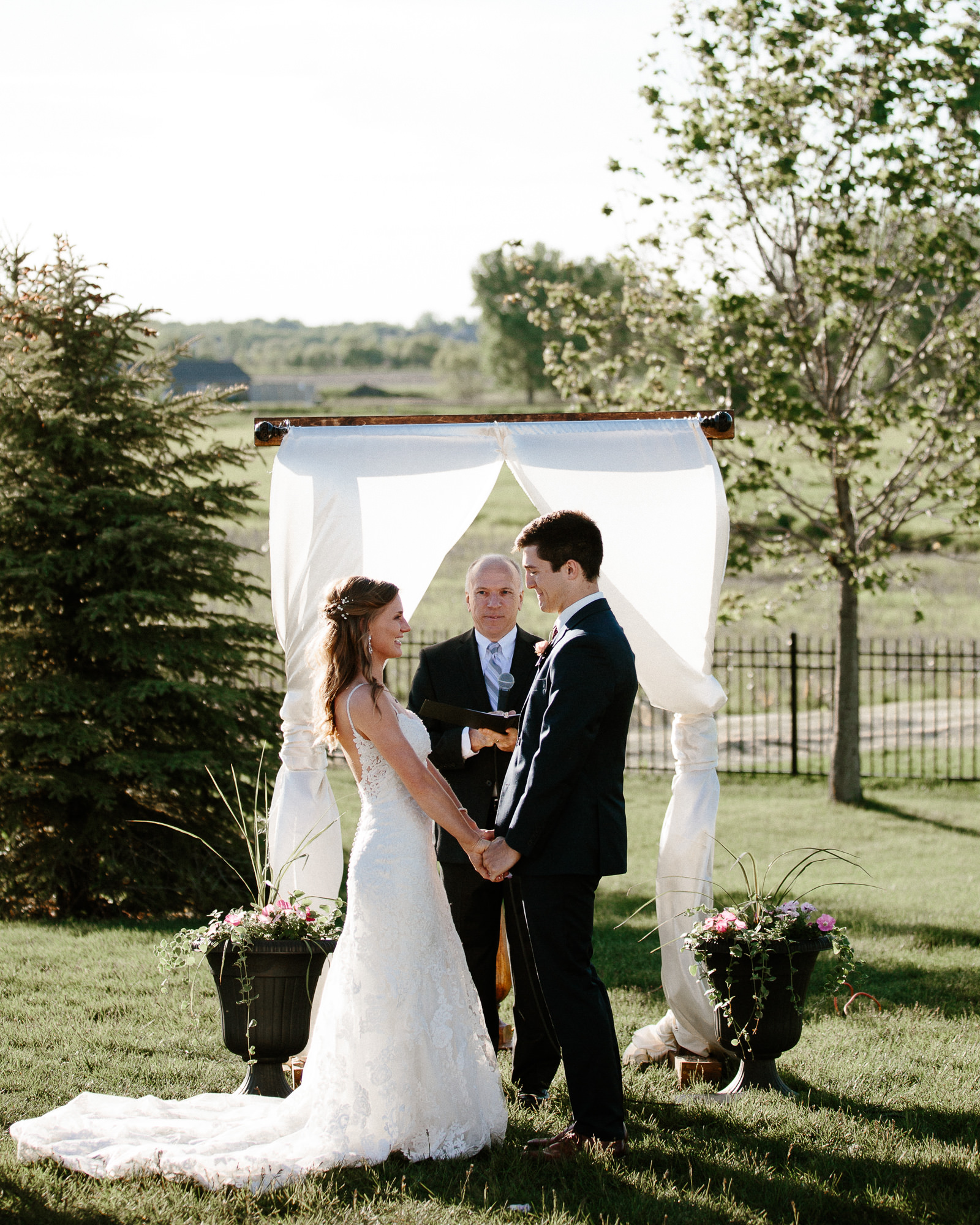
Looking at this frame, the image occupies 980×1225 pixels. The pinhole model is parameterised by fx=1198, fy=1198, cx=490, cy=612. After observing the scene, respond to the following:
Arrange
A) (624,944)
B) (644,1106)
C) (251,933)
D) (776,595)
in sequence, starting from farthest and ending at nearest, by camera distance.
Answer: (776,595) → (624,944) → (644,1106) → (251,933)

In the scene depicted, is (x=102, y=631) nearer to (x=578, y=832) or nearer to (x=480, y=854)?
(x=480, y=854)

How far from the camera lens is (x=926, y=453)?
1209 centimetres

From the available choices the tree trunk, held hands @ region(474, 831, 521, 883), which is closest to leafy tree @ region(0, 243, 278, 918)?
held hands @ region(474, 831, 521, 883)

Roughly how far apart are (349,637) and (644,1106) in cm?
222

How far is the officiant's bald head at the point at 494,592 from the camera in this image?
527 centimetres

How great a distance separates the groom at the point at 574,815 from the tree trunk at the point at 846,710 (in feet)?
27.5

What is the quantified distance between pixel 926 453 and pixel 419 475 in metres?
7.97

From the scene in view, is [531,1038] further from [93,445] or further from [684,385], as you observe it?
[684,385]

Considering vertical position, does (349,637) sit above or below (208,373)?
below

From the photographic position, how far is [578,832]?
4.10 meters

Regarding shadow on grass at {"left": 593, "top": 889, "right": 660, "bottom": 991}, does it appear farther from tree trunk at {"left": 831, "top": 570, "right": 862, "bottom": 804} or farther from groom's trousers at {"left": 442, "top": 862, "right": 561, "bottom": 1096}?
tree trunk at {"left": 831, "top": 570, "right": 862, "bottom": 804}

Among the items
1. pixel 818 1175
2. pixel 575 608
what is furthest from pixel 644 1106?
pixel 575 608

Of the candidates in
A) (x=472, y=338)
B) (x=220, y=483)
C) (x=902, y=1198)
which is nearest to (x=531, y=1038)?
(x=902, y=1198)

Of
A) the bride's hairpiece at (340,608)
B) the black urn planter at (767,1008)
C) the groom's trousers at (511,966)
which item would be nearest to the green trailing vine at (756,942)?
the black urn planter at (767,1008)
